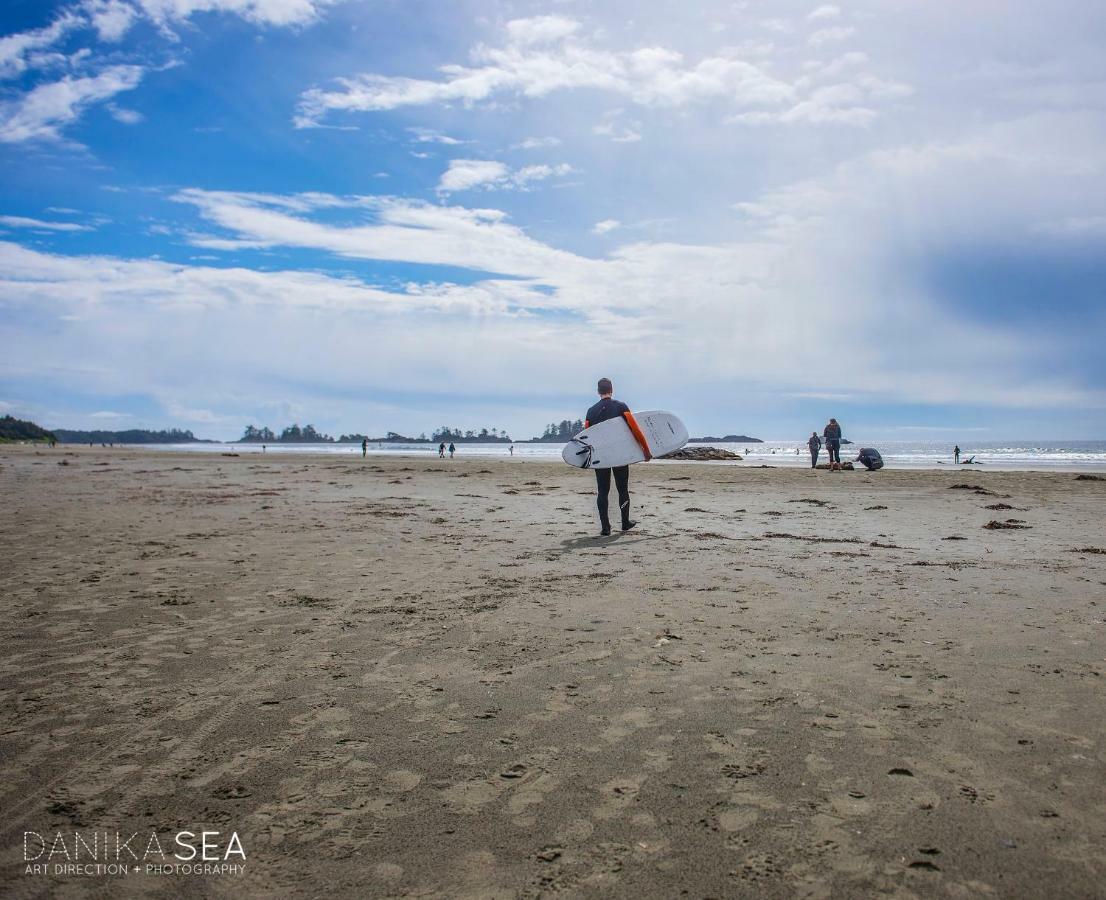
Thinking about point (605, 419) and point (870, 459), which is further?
point (870, 459)

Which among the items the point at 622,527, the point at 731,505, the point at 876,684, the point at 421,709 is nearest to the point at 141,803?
the point at 421,709

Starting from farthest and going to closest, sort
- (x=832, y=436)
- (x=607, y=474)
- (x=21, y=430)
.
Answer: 1. (x=21, y=430)
2. (x=832, y=436)
3. (x=607, y=474)

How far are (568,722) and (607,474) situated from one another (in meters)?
7.28

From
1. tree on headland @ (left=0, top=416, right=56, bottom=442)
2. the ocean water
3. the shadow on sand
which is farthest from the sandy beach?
tree on headland @ (left=0, top=416, right=56, bottom=442)

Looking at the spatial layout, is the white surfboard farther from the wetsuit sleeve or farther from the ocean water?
the ocean water

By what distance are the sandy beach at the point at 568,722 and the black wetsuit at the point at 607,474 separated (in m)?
2.29

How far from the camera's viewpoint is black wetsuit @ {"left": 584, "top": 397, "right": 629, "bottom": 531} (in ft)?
33.6

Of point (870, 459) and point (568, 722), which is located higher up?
point (870, 459)

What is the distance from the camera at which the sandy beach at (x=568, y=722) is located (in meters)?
2.30

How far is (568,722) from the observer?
344cm

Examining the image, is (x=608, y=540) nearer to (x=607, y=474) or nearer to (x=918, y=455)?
(x=607, y=474)

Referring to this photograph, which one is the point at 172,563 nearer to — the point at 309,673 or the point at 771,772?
the point at 309,673

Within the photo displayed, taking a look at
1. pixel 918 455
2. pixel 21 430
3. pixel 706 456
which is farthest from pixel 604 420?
pixel 21 430

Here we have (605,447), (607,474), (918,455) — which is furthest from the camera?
(918,455)
